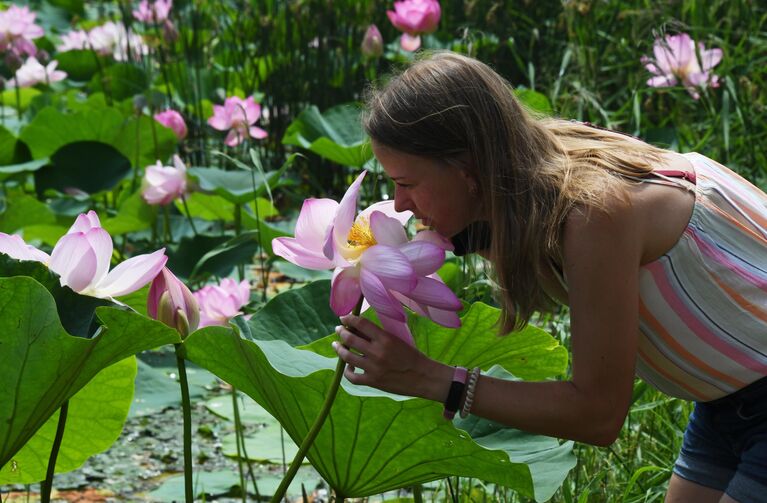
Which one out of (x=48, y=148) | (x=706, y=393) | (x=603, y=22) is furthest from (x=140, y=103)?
(x=706, y=393)

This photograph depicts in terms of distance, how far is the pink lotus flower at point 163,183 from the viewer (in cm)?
267

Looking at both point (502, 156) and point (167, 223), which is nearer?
point (502, 156)

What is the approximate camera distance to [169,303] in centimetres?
126

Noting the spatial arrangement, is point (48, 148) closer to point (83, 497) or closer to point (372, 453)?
point (83, 497)

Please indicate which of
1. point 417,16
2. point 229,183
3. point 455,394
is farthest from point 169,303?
point 417,16

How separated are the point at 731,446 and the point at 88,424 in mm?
863

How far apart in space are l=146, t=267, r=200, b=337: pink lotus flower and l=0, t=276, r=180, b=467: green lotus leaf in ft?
0.21

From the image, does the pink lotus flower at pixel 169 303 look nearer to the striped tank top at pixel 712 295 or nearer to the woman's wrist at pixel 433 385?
the woman's wrist at pixel 433 385

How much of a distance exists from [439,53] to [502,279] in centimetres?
31

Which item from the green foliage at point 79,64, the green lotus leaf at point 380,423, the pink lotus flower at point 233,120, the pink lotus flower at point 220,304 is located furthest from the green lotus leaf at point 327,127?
the green lotus leaf at point 380,423

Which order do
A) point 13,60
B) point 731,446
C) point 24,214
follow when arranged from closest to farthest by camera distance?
point 731,446, point 24,214, point 13,60

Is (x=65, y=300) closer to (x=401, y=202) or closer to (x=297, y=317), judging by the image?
(x=401, y=202)

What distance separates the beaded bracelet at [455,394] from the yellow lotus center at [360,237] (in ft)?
0.61

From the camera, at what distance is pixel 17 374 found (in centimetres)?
116
